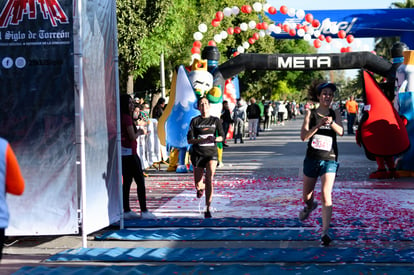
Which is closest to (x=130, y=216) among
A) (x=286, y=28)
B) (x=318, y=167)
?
(x=318, y=167)

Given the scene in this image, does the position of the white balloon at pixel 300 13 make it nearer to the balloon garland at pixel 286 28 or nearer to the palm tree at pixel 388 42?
the balloon garland at pixel 286 28

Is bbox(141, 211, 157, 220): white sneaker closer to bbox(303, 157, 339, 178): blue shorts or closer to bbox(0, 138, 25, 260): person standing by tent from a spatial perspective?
bbox(303, 157, 339, 178): blue shorts

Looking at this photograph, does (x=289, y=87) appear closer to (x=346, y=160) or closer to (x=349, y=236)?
(x=346, y=160)

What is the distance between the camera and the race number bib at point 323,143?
28.7 ft

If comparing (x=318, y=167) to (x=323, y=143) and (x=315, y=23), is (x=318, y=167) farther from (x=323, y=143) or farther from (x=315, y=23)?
(x=315, y=23)

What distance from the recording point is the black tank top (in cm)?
874

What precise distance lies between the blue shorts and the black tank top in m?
0.05

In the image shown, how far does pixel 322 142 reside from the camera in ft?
28.7

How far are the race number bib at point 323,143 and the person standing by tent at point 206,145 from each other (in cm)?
231

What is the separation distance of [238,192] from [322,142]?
572 centimetres

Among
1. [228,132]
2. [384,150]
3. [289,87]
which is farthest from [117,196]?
[289,87]

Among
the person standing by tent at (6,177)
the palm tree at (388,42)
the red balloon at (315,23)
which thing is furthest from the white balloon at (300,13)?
the palm tree at (388,42)

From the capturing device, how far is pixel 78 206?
886 centimetres

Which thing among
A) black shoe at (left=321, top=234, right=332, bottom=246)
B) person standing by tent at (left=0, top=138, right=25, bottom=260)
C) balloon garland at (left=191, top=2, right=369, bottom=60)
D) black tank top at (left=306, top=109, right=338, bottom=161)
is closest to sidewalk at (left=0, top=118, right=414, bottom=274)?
black shoe at (left=321, top=234, right=332, bottom=246)
